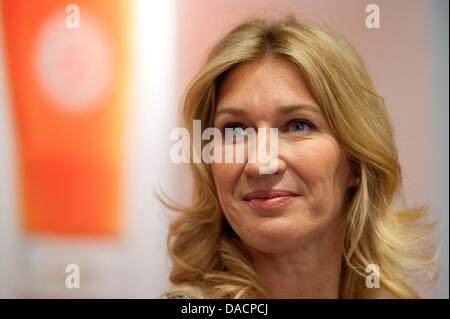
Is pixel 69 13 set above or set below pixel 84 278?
above

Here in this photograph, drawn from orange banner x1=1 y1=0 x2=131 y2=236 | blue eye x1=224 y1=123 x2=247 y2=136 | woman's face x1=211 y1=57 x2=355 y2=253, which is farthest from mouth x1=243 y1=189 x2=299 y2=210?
orange banner x1=1 y1=0 x2=131 y2=236

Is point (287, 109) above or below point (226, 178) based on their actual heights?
above

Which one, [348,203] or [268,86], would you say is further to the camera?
[348,203]

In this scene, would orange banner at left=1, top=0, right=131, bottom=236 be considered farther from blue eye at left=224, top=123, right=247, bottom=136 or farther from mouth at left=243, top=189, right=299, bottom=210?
mouth at left=243, top=189, right=299, bottom=210

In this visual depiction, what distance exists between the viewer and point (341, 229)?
1455mm

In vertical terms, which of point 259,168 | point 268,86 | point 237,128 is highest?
point 268,86

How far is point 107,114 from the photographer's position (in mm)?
1495

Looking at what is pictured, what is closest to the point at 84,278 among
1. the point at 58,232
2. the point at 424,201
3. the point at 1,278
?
the point at 58,232

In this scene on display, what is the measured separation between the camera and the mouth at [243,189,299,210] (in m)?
1.30

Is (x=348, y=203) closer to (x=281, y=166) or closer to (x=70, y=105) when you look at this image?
(x=281, y=166)

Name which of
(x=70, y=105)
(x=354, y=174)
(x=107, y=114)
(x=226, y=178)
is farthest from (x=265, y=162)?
(x=70, y=105)

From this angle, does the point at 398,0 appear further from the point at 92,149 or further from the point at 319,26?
the point at 92,149

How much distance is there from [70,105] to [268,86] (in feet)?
2.04
